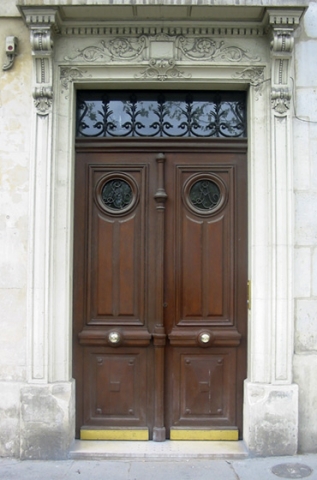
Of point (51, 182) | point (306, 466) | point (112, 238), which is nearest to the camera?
point (306, 466)

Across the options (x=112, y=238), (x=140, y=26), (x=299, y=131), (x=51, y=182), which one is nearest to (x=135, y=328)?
(x=112, y=238)

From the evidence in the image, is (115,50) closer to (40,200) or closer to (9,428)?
(40,200)

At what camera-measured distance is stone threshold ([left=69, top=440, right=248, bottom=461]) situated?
5207 millimetres

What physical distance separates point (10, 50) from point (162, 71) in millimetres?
1618

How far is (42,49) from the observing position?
5262 millimetres

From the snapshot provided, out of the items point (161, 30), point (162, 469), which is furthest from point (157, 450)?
point (161, 30)

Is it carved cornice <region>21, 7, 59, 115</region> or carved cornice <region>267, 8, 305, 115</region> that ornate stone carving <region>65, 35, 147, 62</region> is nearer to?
carved cornice <region>21, 7, 59, 115</region>

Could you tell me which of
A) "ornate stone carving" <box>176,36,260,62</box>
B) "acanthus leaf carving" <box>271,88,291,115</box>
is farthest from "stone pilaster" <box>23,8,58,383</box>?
"acanthus leaf carving" <box>271,88,291,115</box>

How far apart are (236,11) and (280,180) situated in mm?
1799

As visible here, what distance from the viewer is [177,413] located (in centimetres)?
562

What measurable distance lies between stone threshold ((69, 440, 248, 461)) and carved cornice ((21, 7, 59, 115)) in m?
3.57

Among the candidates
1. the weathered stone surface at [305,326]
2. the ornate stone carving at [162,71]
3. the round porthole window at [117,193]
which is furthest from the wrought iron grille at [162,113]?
the weathered stone surface at [305,326]

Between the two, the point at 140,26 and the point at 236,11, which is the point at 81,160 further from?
the point at 236,11

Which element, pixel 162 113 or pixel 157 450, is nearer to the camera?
pixel 157 450
